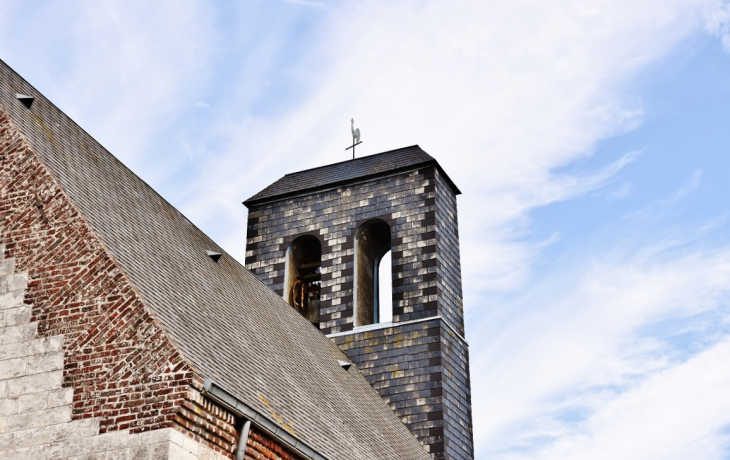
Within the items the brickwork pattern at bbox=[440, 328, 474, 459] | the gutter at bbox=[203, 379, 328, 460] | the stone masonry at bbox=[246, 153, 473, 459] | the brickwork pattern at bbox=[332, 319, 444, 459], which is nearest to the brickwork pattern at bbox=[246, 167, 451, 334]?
the stone masonry at bbox=[246, 153, 473, 459]

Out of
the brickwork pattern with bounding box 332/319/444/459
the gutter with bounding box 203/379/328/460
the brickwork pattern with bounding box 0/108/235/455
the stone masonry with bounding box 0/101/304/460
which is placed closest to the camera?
the stone masonry with bounding box 0/101/304/460

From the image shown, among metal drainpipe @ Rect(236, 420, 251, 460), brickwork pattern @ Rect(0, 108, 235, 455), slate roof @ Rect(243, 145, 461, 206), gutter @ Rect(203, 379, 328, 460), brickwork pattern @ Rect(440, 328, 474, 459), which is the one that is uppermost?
slate roof @ Rect(243, 145, 461, 206)

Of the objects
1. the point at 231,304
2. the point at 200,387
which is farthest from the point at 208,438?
the point at 231,304

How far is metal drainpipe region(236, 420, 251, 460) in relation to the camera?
11.7 m

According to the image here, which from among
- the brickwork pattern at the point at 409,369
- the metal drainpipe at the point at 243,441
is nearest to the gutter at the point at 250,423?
the metal drainpipe at the point at 243,441

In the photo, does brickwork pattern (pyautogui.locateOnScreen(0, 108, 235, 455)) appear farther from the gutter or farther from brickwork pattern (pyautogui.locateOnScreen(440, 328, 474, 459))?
brickwork pattern (pyautogui.locateOnScreen(440, 328, 474, 459))

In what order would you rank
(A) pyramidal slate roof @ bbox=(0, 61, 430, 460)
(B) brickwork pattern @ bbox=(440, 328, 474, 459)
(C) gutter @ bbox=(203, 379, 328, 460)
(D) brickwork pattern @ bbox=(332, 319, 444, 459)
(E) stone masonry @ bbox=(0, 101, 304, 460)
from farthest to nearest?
(B) brickwork pattern @ bbox=(440, 328, 474, 459)
(D) brickwork pattern @ bbox=(332, 319, 444, 459)
(A) pyramidal slate roof @ bbox=(0, 61, 430, 460)
(C) gutter @ bbox=(203, 379, 328, 460)
(E) stone masonry @ bbox=(0, 101, 304, 460)

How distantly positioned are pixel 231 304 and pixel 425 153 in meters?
10.6

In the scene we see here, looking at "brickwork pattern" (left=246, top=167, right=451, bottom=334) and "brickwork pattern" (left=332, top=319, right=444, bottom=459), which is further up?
"brickwork pattern" (left=246, top=167, right=451, bottom=334)

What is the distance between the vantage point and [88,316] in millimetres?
11828

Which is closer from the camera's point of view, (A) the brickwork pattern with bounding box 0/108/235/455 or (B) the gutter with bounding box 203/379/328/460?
(A) the brickwork pattern with bounding box 0/108/235/455

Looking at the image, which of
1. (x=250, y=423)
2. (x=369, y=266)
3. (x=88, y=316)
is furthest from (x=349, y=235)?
(x=88, y=316)

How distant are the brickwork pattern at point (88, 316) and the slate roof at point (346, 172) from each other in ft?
44.4

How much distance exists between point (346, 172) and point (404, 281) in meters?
3.69
